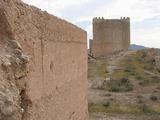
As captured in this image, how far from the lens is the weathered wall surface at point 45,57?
13.9 feet

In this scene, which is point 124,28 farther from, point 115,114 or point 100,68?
point 115,114

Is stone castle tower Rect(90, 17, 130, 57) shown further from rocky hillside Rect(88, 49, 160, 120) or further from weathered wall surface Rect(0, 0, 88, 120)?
weathered wall surface Rect(0, 0, 88, 120)

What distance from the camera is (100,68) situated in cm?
3547

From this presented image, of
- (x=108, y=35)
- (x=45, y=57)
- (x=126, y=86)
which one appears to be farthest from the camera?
(x=108, y=35)

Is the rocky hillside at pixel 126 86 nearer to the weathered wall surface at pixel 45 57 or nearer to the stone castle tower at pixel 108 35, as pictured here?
the stone castle tower at pixel 108 35

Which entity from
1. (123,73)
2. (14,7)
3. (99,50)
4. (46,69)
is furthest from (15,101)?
(99,50)

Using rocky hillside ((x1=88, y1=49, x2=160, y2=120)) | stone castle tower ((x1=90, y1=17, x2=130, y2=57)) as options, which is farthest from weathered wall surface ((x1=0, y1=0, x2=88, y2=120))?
stone castle tower ((x1=90, y1=17, x2=130, y2=57))

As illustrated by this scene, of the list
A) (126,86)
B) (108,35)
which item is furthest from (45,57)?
(108,35)

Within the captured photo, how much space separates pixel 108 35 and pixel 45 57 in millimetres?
40946

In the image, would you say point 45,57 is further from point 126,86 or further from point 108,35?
point 108,35

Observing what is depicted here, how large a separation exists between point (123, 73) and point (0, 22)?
96.6 ft

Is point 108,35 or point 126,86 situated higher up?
point 108,35

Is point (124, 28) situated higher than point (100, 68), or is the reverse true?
point (124, 28)

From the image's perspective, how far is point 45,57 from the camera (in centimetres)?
544
